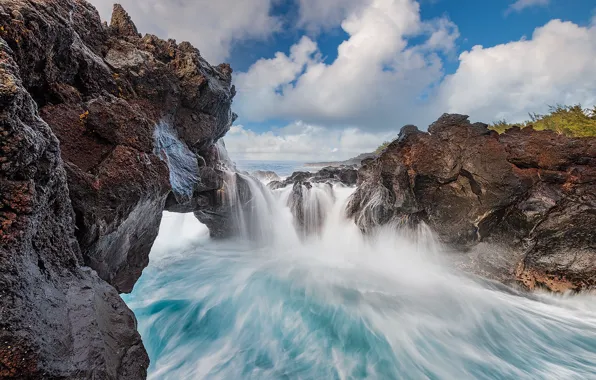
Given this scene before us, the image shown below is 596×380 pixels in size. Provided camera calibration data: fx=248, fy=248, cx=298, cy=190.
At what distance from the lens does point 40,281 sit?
240 cm

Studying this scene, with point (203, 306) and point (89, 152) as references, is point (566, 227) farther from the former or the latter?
point (89, 152)

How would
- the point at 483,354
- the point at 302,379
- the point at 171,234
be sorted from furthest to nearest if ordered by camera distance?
the point at 171,234
the point at 483,354
the point at 302,379

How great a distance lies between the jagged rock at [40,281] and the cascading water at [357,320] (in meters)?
3.79

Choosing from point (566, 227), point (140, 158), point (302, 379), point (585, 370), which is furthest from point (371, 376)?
point (566, 227)

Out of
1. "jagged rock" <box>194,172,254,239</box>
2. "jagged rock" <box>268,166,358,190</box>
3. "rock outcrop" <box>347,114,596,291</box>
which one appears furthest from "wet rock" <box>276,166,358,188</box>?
"rock outcrop" <box>347,114,596,291</box>

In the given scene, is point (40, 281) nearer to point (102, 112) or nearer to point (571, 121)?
point (102, 112)

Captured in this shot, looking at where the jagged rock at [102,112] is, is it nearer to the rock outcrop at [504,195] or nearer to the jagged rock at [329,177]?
the rock outcrop at [504,195]

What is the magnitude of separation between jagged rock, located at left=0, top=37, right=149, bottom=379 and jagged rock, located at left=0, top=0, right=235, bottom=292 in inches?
41.9

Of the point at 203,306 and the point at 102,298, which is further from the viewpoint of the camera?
the point at 203,306

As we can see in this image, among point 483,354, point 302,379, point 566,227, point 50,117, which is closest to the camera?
point 50,117

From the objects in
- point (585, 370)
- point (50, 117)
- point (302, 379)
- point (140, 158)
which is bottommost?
point (302, 379)

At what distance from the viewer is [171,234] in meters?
15.6

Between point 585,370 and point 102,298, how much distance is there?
32.8 ft

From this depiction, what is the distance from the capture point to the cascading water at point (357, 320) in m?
5.85
